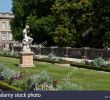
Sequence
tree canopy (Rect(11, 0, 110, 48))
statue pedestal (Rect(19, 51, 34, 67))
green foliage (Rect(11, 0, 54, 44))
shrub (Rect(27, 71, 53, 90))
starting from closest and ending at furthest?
shrub (Rect(27, 71, 53, 90))
statue pedestal (Rect(19, 51, 34, 67))
tree canopy (Rect(11, 0, 110, 48))
green foliage (Rect(11, 0, 54, 44))

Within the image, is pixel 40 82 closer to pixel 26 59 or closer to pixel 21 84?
pixel 21 84

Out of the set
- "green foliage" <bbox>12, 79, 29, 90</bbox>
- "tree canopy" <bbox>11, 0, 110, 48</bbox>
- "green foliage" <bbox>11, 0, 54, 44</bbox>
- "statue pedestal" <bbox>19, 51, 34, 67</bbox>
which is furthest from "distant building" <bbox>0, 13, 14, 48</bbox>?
"green foliage" <bbox>12, 79, 29, 90</bbox>

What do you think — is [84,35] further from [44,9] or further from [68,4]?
[44,9]

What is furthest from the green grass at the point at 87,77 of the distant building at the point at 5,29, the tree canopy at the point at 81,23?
the distant building at the point at 5,29

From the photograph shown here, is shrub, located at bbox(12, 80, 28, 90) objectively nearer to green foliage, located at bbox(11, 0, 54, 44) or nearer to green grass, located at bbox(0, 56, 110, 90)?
green grass, located at bbox(0, 56, 110, 90)

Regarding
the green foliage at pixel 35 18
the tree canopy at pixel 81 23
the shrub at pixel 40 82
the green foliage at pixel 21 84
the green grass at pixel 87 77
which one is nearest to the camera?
the shrub at pixel 40 82

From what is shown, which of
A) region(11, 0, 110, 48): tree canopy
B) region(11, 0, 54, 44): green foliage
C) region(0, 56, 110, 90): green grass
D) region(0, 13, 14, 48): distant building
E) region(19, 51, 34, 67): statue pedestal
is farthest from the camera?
region(0, 13, 14, 48): distant building

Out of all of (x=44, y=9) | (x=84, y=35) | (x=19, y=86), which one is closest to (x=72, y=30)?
(x=84, y=35)

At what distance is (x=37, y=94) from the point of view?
14578mm

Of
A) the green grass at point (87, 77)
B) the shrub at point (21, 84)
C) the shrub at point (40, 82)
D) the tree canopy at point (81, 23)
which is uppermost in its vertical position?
the tree canopy at point (81, 23)

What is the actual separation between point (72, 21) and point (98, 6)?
512cm

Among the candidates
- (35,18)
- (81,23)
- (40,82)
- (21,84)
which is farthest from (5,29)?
(40,82)

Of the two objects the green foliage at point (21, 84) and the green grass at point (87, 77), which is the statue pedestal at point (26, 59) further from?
the green foliage at point (21, 84)

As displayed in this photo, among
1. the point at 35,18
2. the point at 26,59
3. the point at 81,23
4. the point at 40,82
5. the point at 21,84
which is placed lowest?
the point at 21,84
